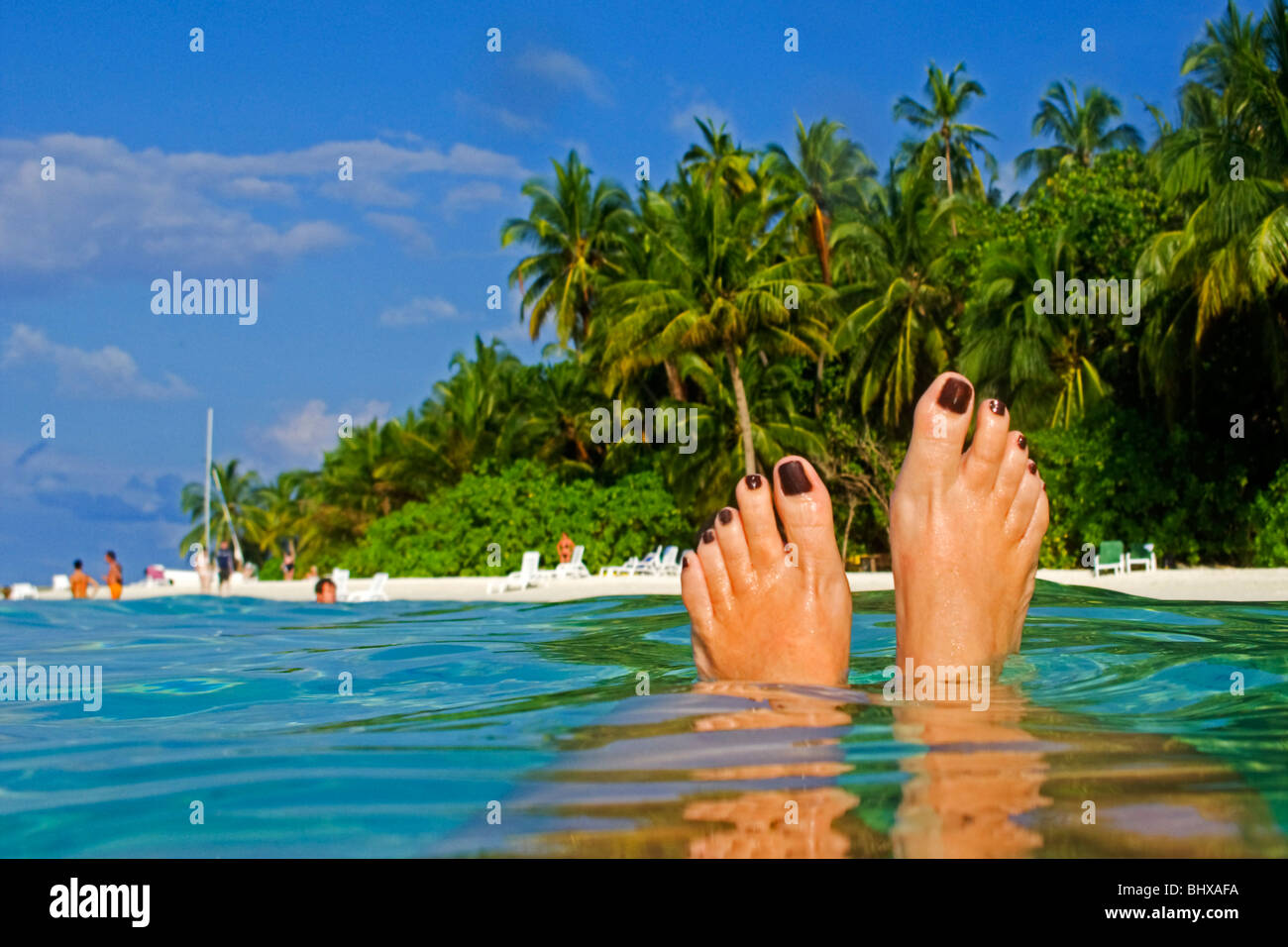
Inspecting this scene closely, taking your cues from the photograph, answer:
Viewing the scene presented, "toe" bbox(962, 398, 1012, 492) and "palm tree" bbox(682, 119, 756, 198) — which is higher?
"palm tree" bbox(682, 119, 756, 198)

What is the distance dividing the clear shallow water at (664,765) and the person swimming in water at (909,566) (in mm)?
161

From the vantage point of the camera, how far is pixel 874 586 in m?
8.90

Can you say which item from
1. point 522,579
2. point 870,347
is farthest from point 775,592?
point 870,347

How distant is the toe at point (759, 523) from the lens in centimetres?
293

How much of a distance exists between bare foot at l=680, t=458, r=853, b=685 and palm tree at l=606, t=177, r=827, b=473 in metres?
13.5

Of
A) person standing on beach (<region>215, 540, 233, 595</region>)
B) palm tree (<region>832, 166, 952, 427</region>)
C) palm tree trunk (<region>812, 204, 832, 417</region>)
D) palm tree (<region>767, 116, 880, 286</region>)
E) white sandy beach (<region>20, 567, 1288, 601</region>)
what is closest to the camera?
white sandy beach (<region>20, 567, 1288, 601</region>)

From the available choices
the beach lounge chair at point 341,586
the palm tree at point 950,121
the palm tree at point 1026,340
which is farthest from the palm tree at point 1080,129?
the beach lounge chair at point 341,586

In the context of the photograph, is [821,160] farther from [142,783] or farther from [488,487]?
[142,783]

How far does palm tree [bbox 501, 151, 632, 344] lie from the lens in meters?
21.7

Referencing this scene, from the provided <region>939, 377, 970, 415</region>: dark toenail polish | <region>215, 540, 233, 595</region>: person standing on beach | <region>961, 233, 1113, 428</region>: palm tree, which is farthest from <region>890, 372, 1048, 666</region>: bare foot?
<region>215, 540, 233, 595</region>: person standing on beach

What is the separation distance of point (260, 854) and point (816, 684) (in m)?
1.54

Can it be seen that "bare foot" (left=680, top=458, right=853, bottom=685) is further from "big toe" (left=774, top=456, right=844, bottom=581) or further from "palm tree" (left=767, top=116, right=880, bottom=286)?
"palm tree" (left=767, top=116, right=880, bottom=286)

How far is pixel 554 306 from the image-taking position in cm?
2255

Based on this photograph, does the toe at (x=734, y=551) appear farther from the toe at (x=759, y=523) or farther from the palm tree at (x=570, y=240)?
the palm tree at (x=570, y=240)
